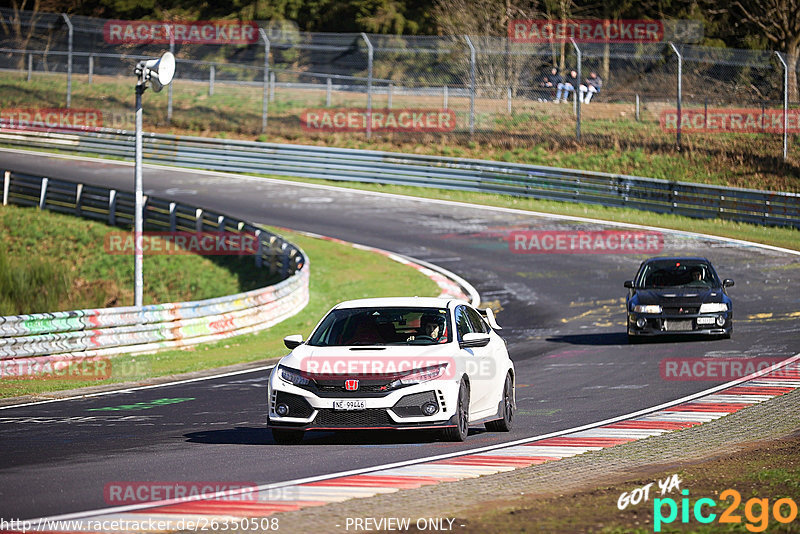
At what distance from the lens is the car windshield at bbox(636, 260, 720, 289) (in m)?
20.9

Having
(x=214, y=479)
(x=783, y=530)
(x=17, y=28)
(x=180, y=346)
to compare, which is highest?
(x=17, y=28)

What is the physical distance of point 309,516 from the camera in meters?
7.45

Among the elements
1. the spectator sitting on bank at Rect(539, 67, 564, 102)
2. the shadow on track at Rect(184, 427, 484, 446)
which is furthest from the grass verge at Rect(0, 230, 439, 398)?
the spectator sitting on bank at Rect(539, 67, 564, 102)

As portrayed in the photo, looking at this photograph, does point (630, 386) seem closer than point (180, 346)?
Yes

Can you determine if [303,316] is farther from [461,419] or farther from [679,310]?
[461,419]

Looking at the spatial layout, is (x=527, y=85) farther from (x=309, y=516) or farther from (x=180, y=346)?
(x=309, y=516)

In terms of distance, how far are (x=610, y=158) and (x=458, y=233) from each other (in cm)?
971

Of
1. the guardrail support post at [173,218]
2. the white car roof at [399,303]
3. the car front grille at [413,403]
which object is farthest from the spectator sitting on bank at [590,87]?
the car front grille at [413,403]

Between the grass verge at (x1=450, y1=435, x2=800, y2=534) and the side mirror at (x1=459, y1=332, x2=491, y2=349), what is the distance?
2592 millimetres

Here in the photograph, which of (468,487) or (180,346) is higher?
(468,487)

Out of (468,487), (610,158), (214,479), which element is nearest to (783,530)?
(468,487)

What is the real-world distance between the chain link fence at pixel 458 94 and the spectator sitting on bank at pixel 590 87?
253mm

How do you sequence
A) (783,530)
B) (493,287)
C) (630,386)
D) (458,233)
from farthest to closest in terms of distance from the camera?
(458,233), (493,287), (630,386), (783,530)

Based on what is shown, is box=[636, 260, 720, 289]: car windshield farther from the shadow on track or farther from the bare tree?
the bare tree
